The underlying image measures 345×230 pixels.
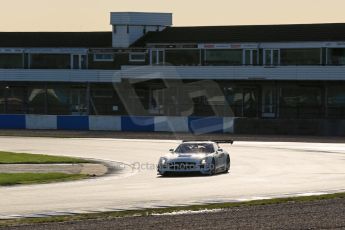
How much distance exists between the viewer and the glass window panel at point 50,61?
78.8m

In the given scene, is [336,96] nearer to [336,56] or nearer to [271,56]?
[336,56]

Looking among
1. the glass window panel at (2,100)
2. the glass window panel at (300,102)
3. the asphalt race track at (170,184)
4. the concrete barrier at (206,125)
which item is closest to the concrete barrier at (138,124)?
the concrete barrier at (206,125)

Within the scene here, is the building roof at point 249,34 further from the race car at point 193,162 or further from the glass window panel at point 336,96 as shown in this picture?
the race car at point 193,162

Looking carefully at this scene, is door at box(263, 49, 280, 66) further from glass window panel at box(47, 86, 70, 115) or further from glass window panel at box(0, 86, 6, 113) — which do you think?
glass window panel at box(0, 86, 6, 113)

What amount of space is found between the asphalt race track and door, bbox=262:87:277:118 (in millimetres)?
24407

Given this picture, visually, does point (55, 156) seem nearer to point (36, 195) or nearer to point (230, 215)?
point (36, 195)

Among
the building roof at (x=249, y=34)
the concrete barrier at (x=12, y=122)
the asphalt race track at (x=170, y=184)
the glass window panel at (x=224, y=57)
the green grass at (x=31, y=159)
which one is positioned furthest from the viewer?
the glass window panel at (x=224, y=57)

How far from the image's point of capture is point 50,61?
260 ft

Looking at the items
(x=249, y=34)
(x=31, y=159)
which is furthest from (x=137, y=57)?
(x=31, y=159)

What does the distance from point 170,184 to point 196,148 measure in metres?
4.94

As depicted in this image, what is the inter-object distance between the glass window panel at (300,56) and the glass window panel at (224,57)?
3.66 metres

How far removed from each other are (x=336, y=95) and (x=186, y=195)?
154 feet

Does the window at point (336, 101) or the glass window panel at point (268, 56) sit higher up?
the glass window panel at point (268, 56)

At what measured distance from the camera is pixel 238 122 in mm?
57406
